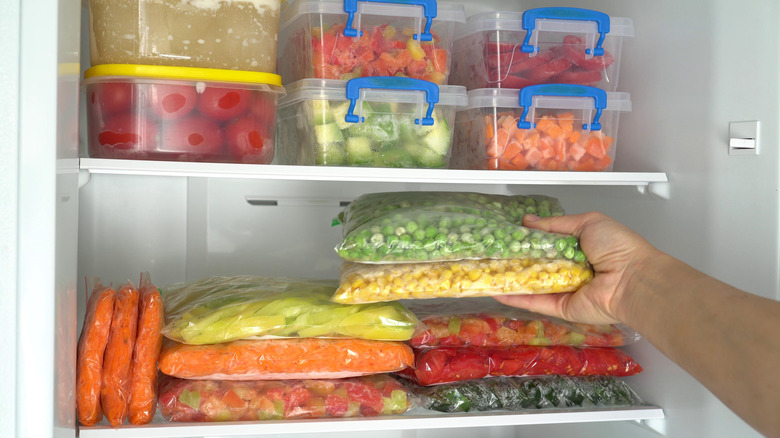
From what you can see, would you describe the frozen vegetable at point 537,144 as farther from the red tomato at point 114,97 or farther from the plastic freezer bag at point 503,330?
Result: the red tomato at point 114,97

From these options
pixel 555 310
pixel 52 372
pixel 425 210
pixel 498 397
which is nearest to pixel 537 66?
pixel 425 210

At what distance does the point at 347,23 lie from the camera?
4.12 ft

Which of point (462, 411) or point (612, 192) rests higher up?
point (612, 192)

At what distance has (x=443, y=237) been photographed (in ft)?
4.00

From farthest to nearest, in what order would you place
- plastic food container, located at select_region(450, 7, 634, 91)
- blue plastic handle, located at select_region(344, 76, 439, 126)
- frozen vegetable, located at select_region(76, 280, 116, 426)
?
plastic food container, located at select_region(450, 7, 634, 91) < blue plastic handle, located at select_region(344, 76, 439, 126) < frozen vegetable, located at select_region(76, 280, 116, 426)

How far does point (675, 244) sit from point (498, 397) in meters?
0.43

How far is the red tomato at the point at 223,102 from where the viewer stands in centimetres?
120

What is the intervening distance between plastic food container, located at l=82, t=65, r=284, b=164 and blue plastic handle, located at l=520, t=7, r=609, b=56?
0.46m

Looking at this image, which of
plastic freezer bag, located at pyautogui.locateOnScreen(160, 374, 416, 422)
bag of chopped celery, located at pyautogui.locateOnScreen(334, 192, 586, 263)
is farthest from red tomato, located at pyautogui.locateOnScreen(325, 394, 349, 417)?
bag of chopped celery, located at pyautogui.locateOnScreen(334, 192, 586, 263)

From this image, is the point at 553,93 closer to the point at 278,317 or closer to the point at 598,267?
the point at 598,267

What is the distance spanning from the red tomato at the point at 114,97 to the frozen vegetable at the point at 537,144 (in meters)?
0.60

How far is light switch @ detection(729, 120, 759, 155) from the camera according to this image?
3.91 ft

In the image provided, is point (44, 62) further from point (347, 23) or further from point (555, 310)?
point (555, 310)

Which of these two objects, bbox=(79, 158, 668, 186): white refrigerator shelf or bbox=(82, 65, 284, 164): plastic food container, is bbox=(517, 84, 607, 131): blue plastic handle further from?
bbox=(82, 65, 284, 164): plastic food container
